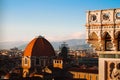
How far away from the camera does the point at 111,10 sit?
7.60 m

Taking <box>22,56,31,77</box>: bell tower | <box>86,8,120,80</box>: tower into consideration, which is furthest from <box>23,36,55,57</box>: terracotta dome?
<box>86,8,120,80</box>: tower

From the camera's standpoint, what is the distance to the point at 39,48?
2157 inches

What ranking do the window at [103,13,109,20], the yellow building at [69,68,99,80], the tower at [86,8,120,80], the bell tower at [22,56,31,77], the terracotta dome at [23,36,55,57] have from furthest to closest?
the terracotta dome at [23,36,55,57], the bell tower at [22,56,31,77], the yellow building at [69,68,99,80], the window at [103,13,109,20], the tower at [86,8,120,80]

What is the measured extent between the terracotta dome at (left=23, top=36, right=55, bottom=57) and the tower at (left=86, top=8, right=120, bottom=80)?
1789 inches

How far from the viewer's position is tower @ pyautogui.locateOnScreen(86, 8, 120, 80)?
24.9ft

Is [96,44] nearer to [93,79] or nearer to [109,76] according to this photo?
[109,76]

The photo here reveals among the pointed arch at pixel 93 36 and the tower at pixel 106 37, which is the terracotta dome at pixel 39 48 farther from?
the tower at pixel 106 37

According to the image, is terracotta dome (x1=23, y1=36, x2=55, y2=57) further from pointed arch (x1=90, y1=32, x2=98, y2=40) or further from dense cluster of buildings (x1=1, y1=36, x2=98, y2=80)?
pointed arch (x1=90, y1=32, x2=98, y2=40)

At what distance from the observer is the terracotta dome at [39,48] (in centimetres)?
5375

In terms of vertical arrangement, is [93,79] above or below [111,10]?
below

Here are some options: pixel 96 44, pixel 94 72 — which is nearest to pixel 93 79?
pixel 94 72

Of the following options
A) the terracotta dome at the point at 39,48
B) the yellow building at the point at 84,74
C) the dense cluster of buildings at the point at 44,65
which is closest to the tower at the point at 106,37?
the dense cluster of buildings at the point at 44,65

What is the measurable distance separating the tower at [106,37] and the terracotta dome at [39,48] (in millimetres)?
45440

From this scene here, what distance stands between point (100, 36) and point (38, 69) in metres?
45.8
